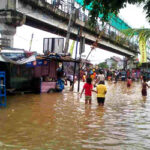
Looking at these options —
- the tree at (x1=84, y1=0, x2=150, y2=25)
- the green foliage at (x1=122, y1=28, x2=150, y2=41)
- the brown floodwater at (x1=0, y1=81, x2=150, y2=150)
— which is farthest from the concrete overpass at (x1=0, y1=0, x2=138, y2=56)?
the tree at (x1=84, y1=0, x2=150, y2=25)

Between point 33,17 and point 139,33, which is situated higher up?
point 33,17

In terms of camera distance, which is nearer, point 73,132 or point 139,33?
point 73,132

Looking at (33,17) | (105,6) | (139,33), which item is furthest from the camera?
(33,17)

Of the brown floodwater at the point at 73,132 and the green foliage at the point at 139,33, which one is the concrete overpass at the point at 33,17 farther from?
the brown floodwater at the point at 73,132

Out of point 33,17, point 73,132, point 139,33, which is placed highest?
point 33,17

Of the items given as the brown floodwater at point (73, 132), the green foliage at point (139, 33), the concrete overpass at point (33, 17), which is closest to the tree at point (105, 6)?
the brown floodwater at point (73, 132)

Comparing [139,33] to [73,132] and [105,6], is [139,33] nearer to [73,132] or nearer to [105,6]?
[105,6]

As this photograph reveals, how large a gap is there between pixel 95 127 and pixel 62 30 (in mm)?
17154

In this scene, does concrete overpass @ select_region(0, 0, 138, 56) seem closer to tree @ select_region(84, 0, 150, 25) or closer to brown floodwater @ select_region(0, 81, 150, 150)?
brown floodwater @ select_region(0, 81, 150, 150)

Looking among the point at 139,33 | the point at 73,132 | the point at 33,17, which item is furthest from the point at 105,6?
the point at 33,17

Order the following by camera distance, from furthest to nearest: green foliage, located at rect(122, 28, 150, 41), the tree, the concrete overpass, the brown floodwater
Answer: the concrete overpass
green foliage, located at rect(122, 28, 150, 41)
the brown floodwater
the tree

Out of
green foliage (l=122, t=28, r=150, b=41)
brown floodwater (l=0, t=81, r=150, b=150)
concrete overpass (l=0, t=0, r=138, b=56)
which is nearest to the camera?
brown floodwater (l=0, t=81, r=150, b=150)

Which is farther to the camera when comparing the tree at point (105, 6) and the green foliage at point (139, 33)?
the green foliage at point (139, 33)

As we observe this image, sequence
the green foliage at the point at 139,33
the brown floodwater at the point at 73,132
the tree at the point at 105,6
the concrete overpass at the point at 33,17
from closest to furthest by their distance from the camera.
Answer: the tree at the point at 105,6 → the brown floodwater at the point at 73,132 → the green foliage at the point at 139,33 → the concrete overpass at the point at 33,17
